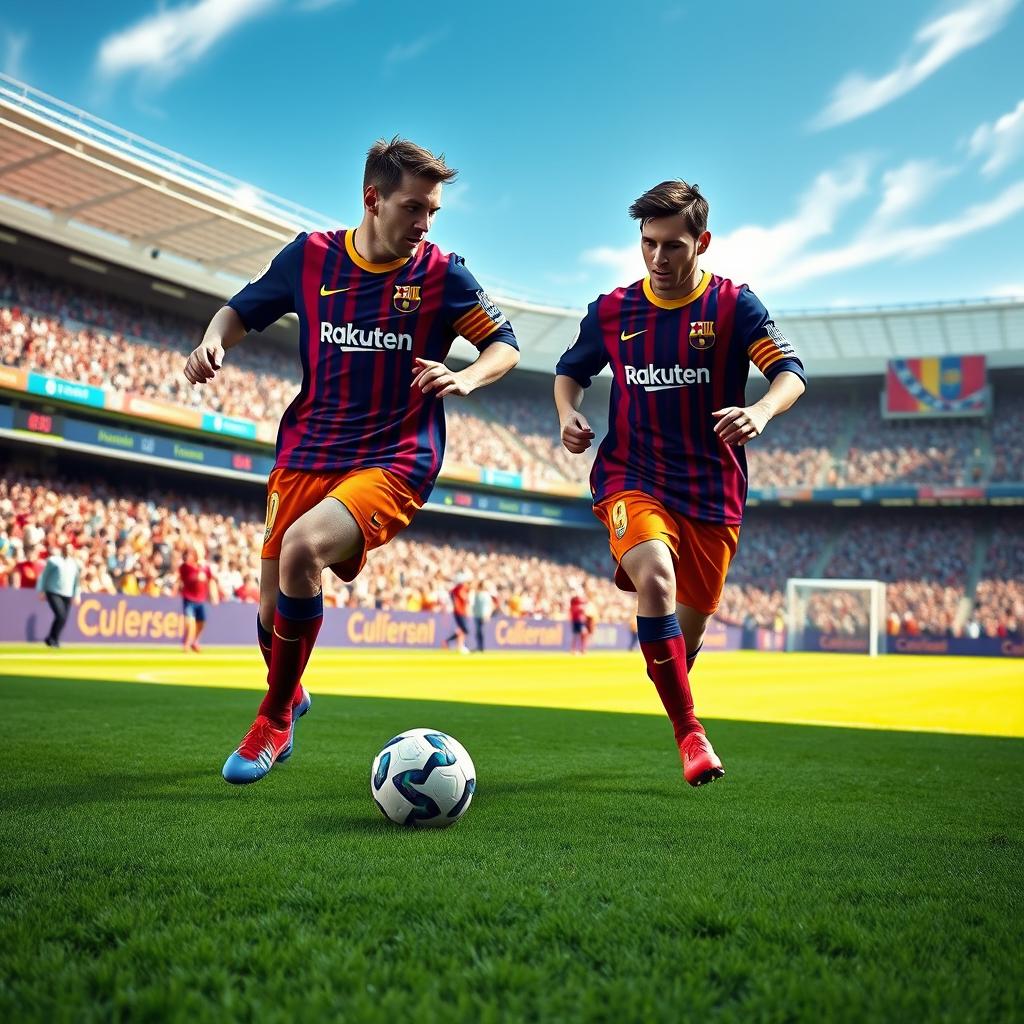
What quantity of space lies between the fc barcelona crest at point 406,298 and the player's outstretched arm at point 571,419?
2.67 ft

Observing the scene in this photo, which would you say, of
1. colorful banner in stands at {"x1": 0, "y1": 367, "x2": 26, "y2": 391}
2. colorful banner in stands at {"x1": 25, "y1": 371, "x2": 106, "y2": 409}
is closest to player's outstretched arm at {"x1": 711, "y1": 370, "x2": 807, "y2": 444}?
colorful banner in stands at {"x1": 0, "y1": 367, "x2": 26, "y2": 391}

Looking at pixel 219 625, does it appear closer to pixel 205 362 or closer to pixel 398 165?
pixel 205 362

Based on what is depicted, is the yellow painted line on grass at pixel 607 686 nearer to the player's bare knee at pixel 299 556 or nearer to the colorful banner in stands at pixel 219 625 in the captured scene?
the colorful banner in stands at pixel 219 625

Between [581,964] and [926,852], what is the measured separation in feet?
5.62

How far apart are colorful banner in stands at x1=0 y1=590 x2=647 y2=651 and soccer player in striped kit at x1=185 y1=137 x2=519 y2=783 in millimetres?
15955

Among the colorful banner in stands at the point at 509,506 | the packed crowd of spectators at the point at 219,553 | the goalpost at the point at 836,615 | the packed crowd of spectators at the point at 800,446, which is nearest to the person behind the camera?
the packed crowd of spectators at the point at 219,553

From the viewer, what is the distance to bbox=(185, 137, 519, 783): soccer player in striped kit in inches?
168

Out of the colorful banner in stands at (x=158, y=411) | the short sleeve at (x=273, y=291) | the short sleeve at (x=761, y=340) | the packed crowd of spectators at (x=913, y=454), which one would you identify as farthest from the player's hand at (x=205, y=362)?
the packed crowd of spectators at (x=913, y=454)

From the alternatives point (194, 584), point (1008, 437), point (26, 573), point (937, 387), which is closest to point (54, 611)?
point (194, 584)

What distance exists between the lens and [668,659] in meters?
4.52

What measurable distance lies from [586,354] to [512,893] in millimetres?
3286

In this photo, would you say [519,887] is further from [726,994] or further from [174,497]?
[174,497]

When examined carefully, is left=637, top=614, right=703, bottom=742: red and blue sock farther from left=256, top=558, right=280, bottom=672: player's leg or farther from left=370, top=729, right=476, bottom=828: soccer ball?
left=256, top=558, right=280, bottom=672: player's leg

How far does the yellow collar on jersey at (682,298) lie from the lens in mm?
4969
